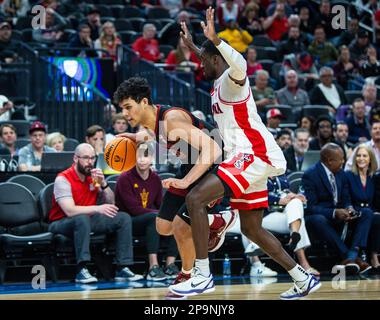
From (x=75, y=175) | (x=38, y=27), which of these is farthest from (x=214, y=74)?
(x=38, y=27)

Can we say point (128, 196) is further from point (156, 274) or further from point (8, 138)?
point (8, 138)

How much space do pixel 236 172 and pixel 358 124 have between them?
692cm

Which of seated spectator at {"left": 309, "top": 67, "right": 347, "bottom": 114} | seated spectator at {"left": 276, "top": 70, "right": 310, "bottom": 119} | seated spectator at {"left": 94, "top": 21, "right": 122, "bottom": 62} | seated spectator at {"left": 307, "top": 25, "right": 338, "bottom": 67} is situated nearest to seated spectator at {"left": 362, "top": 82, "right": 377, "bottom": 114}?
seated spectator at {"left": 309, "top": 67, "right": 347, "bottom": 114}

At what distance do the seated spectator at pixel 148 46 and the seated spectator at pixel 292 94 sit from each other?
6.80 ft

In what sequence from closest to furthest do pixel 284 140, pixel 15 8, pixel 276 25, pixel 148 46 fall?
1. pixel 284 140
2. pixel 148 46
3. pixel 15 8
4. pixel 276 25

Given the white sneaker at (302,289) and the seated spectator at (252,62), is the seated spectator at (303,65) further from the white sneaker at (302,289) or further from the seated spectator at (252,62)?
the white sneaker at (302,289)

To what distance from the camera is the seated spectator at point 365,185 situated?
10462 mm

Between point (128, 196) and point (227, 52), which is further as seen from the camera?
point (128, 196)

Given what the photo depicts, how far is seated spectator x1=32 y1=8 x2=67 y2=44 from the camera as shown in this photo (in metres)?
14.7

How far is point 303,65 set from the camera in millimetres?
15453

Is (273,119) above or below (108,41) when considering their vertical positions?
below

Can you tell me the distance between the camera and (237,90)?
6.68 metres

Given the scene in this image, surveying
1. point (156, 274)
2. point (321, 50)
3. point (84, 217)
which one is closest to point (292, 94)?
point (321, 50)

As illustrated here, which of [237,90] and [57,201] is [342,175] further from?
[237,90]
